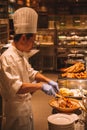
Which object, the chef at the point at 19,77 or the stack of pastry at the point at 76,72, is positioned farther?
the stack of pastry at the point at 76,72

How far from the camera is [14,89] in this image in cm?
197

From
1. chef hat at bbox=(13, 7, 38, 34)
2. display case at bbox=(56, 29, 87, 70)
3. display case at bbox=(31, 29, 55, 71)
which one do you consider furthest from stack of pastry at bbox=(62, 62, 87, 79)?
display case at bbox=(31, 29, 55, 71)

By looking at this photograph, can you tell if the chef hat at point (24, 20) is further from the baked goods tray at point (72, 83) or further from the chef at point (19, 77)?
the baked goods tray at point (72, 83)

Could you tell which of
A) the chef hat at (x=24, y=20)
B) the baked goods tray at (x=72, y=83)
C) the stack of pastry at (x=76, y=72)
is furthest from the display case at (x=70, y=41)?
the chef hat at (x=24, y=20)

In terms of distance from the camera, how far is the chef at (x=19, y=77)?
77.7 inches

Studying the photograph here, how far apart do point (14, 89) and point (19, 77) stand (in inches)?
5.6

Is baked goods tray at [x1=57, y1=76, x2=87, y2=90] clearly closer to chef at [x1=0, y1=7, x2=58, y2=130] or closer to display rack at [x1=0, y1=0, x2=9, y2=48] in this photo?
chef at [x1=0, y1=7, x2=58, y2=130]

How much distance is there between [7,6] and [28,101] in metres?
5.48

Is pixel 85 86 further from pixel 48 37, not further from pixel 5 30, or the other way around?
pixel 48 37

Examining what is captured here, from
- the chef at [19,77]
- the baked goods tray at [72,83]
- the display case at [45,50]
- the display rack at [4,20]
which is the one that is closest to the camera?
the chef at [19,77]

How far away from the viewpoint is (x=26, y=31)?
6.77ft

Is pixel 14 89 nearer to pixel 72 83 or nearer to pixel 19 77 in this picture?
pixel 19 77

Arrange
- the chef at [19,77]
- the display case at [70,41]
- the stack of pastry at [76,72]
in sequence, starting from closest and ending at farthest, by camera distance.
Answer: the chef at [19,77]
the stack of pastry at [76,72]
the display case at [70,41]

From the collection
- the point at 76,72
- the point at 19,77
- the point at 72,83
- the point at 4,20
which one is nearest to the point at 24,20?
the point at 19,77
